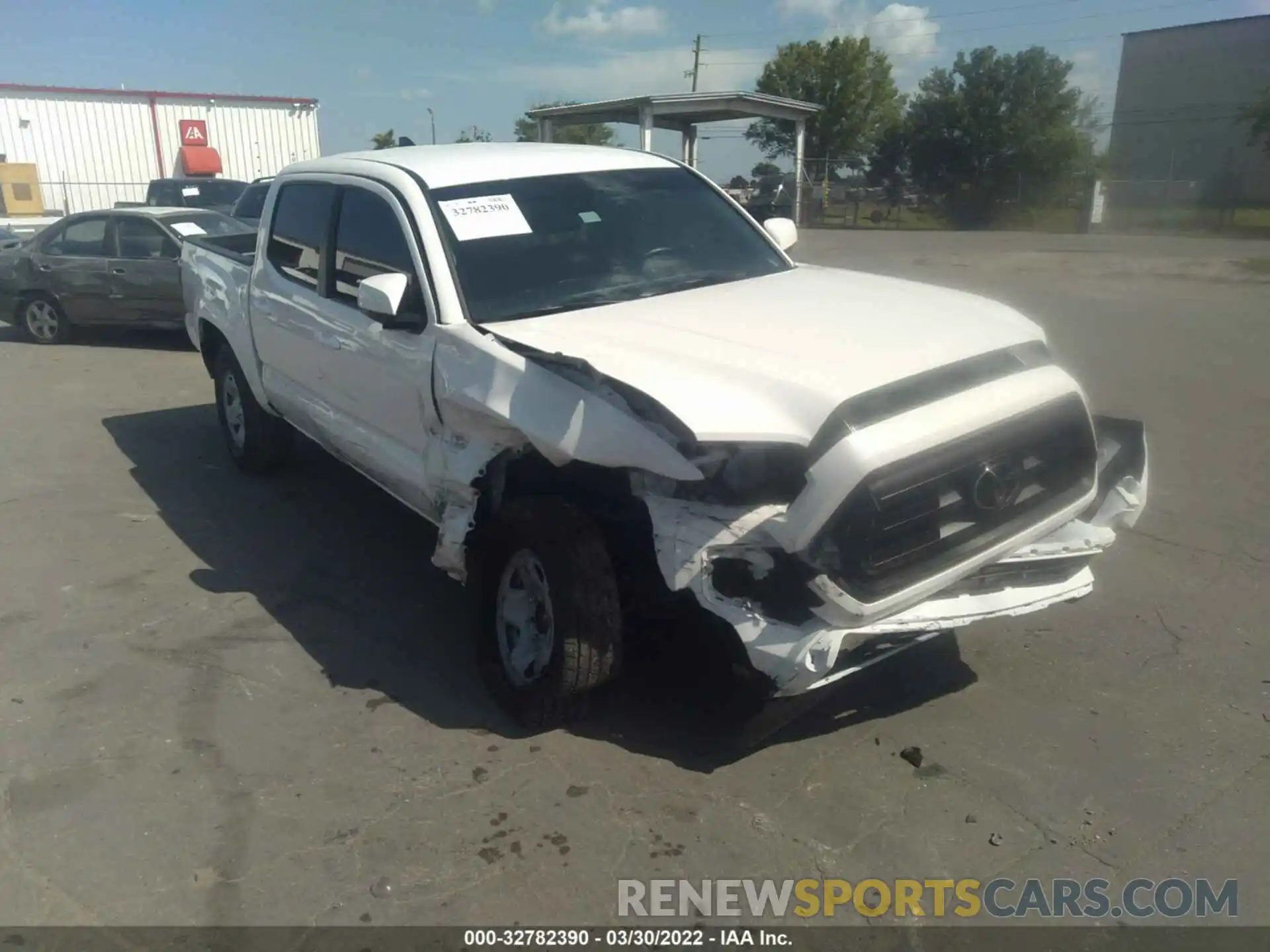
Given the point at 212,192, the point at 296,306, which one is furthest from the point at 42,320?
the point at 212,192

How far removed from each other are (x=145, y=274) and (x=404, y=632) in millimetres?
8822

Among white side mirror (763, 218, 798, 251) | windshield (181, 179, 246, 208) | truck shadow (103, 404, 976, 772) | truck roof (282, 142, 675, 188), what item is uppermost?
truck roof (282, 142, 675, 188)

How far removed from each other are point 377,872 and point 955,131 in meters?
43.0

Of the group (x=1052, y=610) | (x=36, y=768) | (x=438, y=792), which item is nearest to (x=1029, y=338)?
(x=1052, y=610)

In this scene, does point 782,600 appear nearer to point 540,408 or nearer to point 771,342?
point 771,342

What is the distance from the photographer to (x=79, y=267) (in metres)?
11.9

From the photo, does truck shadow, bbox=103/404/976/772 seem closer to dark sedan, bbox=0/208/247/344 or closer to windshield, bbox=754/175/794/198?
dark sedan, bbox=0/208/247/344

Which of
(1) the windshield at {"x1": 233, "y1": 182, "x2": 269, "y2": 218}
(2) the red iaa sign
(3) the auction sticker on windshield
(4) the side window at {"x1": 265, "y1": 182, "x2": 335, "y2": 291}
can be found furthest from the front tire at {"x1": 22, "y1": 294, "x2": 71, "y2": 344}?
(2) the red iaa sign

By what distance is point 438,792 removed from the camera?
137 inches

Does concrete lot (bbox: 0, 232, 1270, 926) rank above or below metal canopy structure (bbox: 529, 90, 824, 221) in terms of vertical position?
below

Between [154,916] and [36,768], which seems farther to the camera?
[36,768]

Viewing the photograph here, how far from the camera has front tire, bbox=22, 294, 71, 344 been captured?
12344 millimetres

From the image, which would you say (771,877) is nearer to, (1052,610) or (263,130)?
(1052,610)

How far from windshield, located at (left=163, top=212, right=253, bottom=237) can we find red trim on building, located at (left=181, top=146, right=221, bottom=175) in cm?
2597
